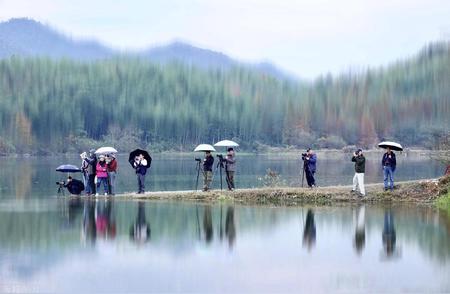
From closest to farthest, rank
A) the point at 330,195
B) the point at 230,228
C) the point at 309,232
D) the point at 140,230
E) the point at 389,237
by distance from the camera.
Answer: the point at 389,237 < the point at 309,232 < the point at 140,230 < the point at 230,228 < the point at 330,195

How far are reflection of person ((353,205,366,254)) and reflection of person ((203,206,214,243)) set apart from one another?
160 inches

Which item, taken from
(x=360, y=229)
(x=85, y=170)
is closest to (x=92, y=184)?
(x=85, y=170)

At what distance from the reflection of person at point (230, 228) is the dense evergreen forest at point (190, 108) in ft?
366

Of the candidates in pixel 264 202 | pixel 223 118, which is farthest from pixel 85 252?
pixel 223 118

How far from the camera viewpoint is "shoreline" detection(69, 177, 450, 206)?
34.3 m

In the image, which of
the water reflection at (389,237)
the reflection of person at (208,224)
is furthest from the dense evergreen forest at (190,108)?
the water reflection at (389,237)

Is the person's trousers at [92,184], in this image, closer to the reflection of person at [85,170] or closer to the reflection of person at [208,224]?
the reflection of person at [85,170]

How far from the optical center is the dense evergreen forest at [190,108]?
6083 inches

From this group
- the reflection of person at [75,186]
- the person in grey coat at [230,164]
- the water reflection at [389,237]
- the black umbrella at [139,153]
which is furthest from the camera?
the reflection of person at [75,186]

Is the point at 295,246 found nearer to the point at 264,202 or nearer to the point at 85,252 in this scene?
the point at 85,252

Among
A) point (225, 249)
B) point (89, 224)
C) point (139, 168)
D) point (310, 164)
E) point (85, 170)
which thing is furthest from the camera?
point (85, 170)

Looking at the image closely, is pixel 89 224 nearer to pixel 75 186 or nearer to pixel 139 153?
pixel 139 153

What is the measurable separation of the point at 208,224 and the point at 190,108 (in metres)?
155

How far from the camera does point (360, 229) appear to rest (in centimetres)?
2628
